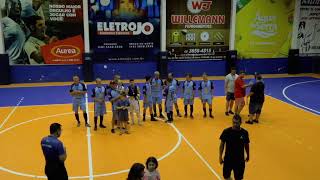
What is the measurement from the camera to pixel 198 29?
22000 mm

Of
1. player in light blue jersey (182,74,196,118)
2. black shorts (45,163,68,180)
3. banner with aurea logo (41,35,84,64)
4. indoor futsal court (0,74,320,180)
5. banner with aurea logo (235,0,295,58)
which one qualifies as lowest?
indoor futsal court (0,74,320,180)

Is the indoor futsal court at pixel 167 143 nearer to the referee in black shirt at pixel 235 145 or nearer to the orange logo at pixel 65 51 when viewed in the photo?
the referee in black shirt at pixel 235 145

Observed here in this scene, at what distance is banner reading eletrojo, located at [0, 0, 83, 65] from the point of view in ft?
62.7

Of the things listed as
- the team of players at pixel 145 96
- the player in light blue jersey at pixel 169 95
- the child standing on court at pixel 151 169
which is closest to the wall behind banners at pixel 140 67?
the team of players at pixel 145 96

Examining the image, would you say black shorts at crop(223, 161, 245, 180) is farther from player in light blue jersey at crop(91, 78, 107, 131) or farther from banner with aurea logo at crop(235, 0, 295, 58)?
banner with aurea logo at crop(235, 0, 295, 58)

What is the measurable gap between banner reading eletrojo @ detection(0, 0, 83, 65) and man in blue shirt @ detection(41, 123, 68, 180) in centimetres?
1501

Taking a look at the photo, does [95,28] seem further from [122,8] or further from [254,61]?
[254,61]

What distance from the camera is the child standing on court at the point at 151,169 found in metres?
5.56

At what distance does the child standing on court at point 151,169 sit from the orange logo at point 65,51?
1601 cm

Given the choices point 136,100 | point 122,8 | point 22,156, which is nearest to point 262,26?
point 122,8

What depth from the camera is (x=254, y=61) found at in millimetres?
23391

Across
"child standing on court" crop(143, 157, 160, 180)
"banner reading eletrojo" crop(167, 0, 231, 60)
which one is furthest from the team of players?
"banner reading eletrojo" crop(167, 0, 231, 60)

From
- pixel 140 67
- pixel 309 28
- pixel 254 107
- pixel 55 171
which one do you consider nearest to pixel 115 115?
pixel 254 107

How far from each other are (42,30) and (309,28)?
18.3 m
